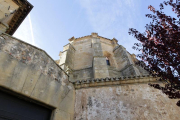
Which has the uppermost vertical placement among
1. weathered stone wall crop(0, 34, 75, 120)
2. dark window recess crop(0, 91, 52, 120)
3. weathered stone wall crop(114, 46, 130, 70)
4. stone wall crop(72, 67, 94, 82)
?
weathered stone wall crop(114, 46, 130, 70)

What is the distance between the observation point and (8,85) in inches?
104

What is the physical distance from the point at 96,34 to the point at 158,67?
40.4 feet

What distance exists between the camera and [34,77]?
3250 mm

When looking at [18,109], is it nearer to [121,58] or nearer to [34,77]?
[34,77]

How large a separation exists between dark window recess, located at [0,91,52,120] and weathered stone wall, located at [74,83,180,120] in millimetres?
1258

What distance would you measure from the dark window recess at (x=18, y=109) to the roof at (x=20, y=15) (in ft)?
24.3

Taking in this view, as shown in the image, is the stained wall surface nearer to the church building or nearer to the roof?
the church building

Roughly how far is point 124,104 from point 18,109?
10.4 feet

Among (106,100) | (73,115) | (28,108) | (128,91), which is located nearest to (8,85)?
(28,108)

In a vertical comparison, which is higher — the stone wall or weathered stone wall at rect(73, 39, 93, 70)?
weathered stone wall at rect(73, 39, 93, 70)

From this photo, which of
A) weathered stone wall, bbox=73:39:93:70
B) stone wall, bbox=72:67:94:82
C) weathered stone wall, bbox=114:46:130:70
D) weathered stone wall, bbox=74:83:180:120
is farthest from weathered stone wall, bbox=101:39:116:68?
weathered stone wall, bbox=74:83:180:120

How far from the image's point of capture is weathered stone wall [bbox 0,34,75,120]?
280 cm

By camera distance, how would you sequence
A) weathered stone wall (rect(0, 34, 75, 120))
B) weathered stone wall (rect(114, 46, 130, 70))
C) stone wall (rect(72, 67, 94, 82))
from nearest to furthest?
1. weathered stone wall (rect(0, 34, 75, 120))
2. stone wall (rect(72, 67, 94, 82))
3. weathered stone wall (rect(114, 46, 130, 70))

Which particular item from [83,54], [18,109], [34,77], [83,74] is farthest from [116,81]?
[83,54]
